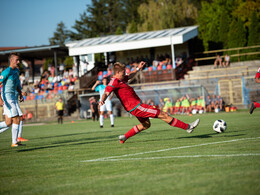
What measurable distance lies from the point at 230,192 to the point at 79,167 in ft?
10.0

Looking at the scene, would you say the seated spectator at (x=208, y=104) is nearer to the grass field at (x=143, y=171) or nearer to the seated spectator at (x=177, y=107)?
the seated spectator at (x=177, y=107)

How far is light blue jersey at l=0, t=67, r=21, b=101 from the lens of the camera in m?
9.94

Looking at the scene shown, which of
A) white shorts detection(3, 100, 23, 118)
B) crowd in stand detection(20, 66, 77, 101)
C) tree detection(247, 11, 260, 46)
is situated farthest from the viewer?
tree detection(247, 11, 260, 46)

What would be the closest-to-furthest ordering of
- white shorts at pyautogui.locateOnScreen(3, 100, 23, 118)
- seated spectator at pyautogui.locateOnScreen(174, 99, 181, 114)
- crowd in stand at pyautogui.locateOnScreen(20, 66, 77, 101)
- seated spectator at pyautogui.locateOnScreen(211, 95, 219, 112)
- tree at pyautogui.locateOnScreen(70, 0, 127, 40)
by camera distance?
white shorts at pyautogui.locateOnScreen(3, 100, 23, 118) < seated spectator at pyautogui.locateOnScreen(211, 95, 219, 112) < seated spectator at pyautogui.locateOnScreen(174, 99, 181, 114) < crowd in stand at pyautogui.locateOnScreen(20, 66, 77, 101) < tree at pyautogui.locateOnScreen(70, 0, 127, 40)

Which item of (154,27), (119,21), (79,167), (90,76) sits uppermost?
(119,21)

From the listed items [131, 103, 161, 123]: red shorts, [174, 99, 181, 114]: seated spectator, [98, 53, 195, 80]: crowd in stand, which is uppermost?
[98, 53, 195, 80]: crowd in stand

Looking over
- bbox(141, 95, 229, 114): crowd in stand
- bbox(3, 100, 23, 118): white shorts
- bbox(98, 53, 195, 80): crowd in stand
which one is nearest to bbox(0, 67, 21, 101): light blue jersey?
bbox(3, 100, 23, 118): white shorts

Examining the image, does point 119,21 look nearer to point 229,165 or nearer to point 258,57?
point 258,57

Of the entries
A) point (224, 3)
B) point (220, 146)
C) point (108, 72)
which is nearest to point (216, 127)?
point (220, 146)

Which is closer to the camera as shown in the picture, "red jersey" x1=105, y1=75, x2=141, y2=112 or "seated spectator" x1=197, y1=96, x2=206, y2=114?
"red jersey" x1=105, y1=75, x2=141, y2=112

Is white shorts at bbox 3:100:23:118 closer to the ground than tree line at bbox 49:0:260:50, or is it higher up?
closer to the ground

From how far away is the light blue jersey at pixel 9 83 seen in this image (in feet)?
32.6

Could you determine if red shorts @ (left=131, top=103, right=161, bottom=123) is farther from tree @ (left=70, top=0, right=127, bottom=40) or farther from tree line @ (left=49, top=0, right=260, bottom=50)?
tree @ (left=70, top=0, right=127, bottom=40)

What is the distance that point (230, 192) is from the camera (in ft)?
13.1
